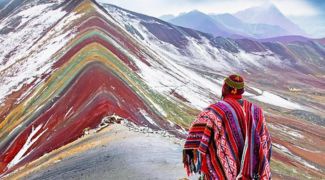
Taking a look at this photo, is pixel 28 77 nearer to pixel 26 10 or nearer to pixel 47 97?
pixel 47 97

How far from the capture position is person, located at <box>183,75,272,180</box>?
4.56 m

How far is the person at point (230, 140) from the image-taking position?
15.0 feet

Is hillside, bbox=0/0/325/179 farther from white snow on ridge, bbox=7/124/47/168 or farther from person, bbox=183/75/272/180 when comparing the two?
person, bbox=183/75/272/180

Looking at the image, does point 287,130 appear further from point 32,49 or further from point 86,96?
point 86,96

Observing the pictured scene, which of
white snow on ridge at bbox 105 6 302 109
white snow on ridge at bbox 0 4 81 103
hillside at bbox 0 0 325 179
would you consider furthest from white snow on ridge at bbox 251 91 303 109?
white snow on ridge at bbox 0 4 81 103

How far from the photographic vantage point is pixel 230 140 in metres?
4.57

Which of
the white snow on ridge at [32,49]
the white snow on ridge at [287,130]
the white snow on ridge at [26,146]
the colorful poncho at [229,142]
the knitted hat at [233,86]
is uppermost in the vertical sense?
the knitted hat at [233,86]

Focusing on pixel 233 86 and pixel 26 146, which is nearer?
pixel 233 86

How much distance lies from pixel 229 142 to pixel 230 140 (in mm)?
23

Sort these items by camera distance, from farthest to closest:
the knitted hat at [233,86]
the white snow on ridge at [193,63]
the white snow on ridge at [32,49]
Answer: the white snow on ridge at [193,63], the white snow on ridge at [32,49], the knitted hat at [233,86]

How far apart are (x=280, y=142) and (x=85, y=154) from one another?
2061cm

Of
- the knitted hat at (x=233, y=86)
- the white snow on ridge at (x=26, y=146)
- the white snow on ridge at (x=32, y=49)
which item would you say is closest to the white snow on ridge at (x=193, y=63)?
the white snow on ridge at (x=32, y=49)

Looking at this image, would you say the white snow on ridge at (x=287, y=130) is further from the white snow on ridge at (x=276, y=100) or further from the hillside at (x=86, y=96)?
the white snow on ridge at (x=276, y=100)

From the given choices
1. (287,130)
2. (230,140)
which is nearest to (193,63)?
(287,130)
